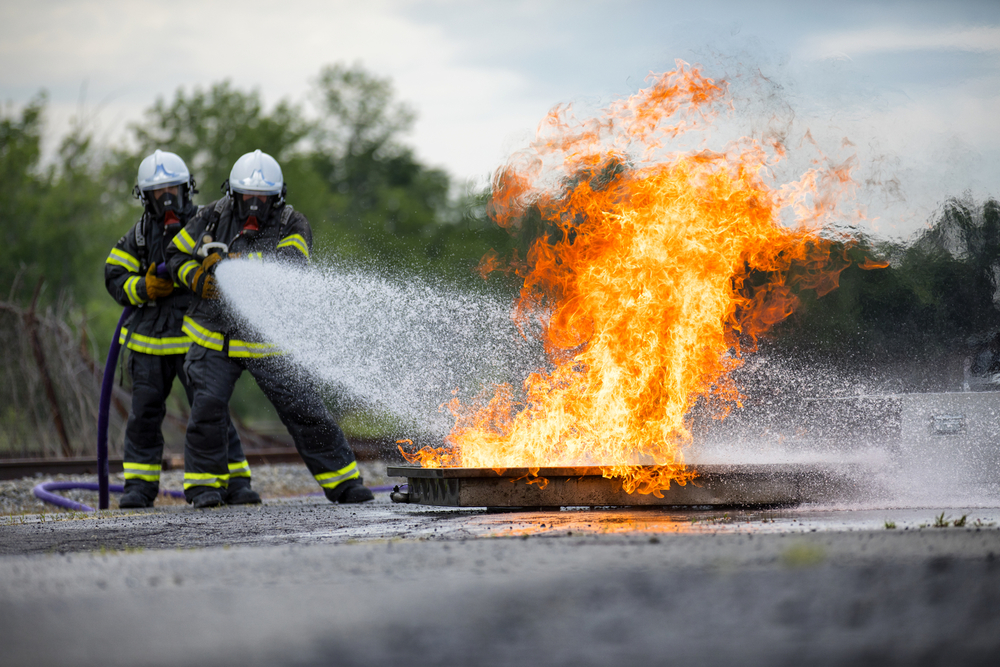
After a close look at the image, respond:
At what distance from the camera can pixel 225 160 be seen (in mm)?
43344

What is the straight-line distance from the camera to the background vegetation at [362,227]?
7.80m

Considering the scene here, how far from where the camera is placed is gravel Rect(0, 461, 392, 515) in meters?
8.25

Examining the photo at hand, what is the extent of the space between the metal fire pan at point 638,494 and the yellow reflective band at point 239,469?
247 cm

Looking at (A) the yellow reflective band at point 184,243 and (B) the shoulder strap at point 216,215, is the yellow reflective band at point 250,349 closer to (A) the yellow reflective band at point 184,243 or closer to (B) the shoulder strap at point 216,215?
(A) the yellow reflective band at point 184,243

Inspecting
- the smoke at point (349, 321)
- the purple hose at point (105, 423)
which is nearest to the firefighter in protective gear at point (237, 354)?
the smoke at point (349, 321)

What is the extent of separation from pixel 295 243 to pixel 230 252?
1.56ft

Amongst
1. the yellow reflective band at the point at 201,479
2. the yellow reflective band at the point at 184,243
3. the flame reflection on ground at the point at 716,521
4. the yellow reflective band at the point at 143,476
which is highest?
the yellow reflective band at the point at 184,243

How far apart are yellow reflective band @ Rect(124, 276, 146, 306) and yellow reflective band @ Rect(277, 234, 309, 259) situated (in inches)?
47.3

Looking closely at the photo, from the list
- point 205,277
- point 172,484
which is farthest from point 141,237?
point 172,484

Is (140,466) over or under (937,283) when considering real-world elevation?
under

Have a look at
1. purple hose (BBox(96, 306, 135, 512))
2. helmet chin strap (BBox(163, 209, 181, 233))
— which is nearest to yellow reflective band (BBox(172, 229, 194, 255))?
helmet chin strap (BBox(163, 209, 181, 233))

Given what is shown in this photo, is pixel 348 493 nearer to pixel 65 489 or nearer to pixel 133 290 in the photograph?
pixel 133 290

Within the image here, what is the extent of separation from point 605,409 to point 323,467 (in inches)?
89.7

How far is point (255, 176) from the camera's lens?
745cm
